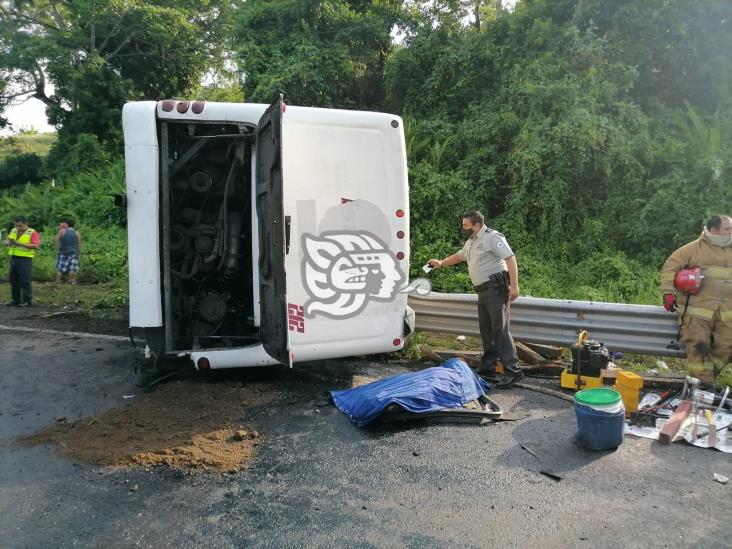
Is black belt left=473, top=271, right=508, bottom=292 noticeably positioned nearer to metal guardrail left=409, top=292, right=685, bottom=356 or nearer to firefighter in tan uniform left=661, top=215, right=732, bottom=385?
metal guardrail left=409, top=292, right=685, bottom=356

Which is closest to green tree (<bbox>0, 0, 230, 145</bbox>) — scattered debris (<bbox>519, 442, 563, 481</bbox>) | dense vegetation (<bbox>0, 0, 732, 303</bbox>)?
dense vegetation (<bbox>0, 0, 732, 303</bbox>)

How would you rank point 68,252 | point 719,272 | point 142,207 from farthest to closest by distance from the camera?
point 68,252 < point 719,272 < point 142,207

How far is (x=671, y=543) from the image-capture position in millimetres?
2662

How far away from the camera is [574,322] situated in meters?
5.46

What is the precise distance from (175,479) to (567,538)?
85.4 inches

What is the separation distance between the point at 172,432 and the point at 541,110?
8618mm

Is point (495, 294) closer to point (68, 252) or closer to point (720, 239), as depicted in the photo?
point (720, 239)

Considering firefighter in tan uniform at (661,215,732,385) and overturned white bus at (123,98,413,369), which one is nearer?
overturned white bus at (123,98,413,369)

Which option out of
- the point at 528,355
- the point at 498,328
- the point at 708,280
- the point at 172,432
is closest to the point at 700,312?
the point at 708,280

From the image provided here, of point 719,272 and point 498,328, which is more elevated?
point 719,272

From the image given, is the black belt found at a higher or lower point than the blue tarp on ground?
higher

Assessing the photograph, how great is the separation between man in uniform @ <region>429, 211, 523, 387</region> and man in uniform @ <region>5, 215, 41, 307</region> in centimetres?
787

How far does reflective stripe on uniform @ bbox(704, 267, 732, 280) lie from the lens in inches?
187

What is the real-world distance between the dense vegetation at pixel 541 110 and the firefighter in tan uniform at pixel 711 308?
2300 millimetres
